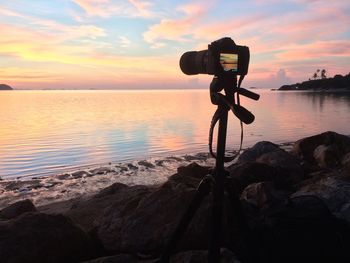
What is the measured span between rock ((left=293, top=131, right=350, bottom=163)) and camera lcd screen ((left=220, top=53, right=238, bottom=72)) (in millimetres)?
13318

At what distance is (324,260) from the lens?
5281mm

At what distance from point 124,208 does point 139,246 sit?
96cm

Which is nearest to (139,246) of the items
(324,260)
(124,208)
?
(124,208)

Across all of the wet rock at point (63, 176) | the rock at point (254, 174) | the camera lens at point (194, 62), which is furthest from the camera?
the wet rock at point (63, 176)

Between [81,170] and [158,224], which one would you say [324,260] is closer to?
[158,224]

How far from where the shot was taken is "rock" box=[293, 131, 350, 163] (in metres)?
16.0

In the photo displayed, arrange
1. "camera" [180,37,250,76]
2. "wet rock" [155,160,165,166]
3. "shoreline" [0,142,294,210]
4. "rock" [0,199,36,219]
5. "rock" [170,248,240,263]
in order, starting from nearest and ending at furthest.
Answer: "camera" [180,37,250,76], "rock" [170,248,240,263], "rock" [0,199,36,219], "shoreline" [0,142,294,210], "wet rock" [155,160,165,166]

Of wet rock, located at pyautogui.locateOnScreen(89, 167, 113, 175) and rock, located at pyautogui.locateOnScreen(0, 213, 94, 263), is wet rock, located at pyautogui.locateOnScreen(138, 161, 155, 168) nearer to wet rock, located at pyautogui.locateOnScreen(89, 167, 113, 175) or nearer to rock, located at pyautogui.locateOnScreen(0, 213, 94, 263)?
wet rock, located at pyautogui.locateOnScreen(89, 167, 113, 175)

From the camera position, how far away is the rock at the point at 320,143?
52.4 feet

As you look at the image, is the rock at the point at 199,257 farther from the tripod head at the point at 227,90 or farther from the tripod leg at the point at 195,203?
the tripod head at the point at 227,90

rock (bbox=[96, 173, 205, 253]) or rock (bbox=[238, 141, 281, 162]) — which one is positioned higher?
rock (bbox=[96, 173, 205, 253])

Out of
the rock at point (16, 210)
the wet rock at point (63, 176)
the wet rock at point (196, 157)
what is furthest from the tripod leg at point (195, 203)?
the wet rock at point (196, 157)

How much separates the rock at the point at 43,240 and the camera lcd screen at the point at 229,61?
12.2 ft

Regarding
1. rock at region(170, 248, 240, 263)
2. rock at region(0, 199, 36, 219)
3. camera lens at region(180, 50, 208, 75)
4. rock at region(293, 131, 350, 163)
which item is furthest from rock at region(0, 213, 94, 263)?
rock at region(293, 131, 350, 163)
